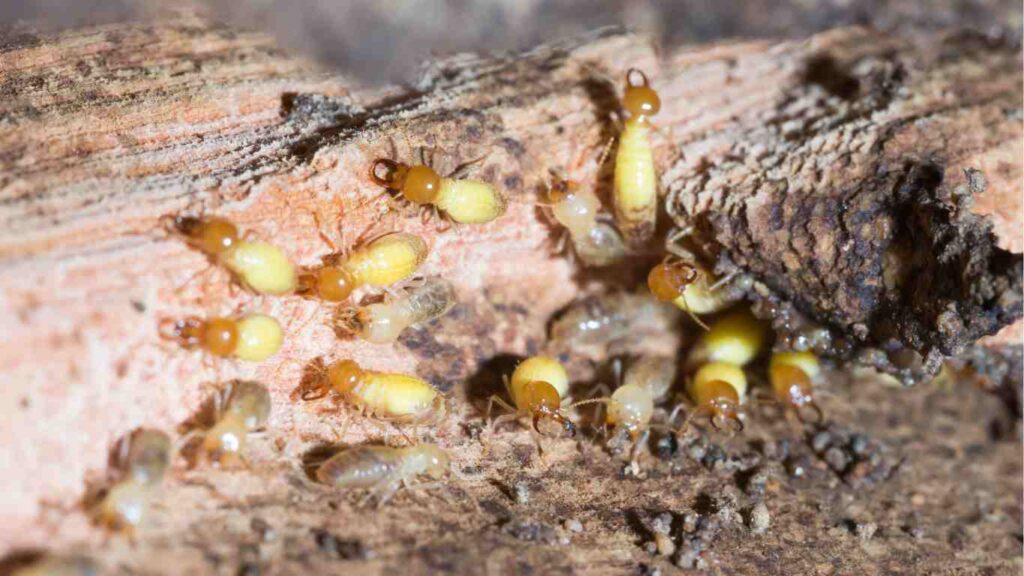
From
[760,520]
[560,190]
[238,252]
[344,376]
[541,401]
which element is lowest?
[760,520]

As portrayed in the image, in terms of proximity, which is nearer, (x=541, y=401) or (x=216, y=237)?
(x=216, y=237)

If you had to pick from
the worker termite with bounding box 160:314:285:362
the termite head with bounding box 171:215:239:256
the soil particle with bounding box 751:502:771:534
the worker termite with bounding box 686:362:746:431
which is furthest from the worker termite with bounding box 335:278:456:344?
the soil particle with bounding box 751:502:771:534

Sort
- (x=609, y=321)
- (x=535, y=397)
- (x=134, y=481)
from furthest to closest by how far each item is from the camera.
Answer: (x=609, y=321)
(x=535, y=397)
(x=134, y=481)

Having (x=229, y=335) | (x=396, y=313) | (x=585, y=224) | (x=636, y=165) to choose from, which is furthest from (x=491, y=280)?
(x=229, y=335)

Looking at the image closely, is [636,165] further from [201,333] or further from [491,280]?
[201,333]

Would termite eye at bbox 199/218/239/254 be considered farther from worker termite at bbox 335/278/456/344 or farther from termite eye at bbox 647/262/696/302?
termite eye at bbox 647/262/696/302

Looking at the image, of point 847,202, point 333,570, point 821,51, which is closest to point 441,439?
point 333,570
